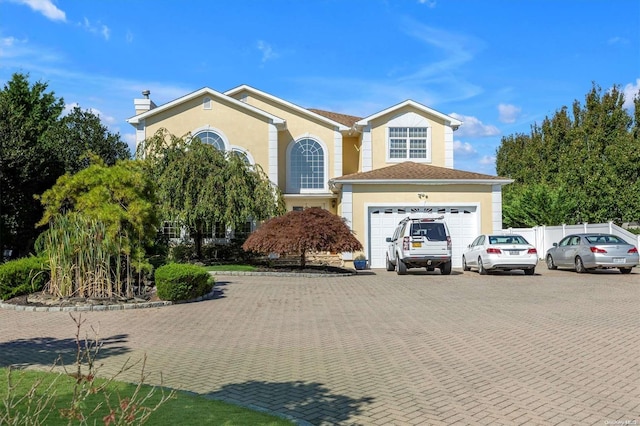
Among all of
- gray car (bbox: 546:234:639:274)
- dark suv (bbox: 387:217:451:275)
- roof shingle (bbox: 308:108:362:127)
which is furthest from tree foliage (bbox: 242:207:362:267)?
roof shingle (bbox: 308:108:362:127)

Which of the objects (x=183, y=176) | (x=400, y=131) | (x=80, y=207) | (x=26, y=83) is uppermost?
(x=26, y=83)

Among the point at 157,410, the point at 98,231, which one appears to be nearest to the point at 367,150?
the point at 98,231

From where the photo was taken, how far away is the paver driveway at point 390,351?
569cm

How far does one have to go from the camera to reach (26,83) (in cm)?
4012

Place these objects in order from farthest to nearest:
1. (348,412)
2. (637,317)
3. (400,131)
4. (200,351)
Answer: (400,131) < (637,317) < (200,351) < (348,412)

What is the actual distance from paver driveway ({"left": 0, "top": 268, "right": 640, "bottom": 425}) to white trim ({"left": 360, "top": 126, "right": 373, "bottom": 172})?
14453 mm

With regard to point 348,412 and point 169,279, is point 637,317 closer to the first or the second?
point 348,412

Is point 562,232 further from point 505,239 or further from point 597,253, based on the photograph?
point 505,239

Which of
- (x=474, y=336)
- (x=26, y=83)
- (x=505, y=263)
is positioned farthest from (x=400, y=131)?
(x=26, y=83)

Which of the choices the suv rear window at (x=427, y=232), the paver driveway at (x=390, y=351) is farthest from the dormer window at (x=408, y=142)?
the paver driveway at (x=390, y=351)

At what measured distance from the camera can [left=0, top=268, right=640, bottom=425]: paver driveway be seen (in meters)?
5.69

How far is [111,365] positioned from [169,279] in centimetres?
617

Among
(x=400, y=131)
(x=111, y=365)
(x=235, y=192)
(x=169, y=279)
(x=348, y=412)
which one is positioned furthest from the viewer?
(x=400, y=131)

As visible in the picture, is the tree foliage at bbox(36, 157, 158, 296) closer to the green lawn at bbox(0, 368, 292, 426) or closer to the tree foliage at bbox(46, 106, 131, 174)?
the green lawn at bbox(0, 368, 292, 426)
